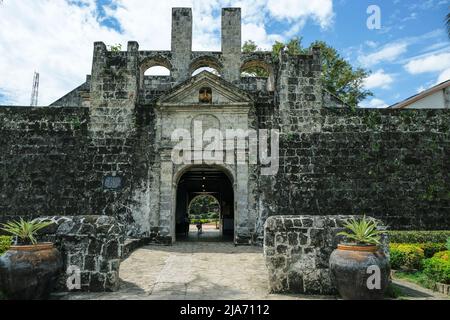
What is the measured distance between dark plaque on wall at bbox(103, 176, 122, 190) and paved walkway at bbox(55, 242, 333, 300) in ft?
9.16

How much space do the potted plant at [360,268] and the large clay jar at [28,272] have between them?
4448 mm

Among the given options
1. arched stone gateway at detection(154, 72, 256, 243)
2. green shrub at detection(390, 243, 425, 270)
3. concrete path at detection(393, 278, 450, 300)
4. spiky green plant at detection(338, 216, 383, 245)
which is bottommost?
concrete path at detection(393, 278, 450, 300)

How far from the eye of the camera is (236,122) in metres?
12.9

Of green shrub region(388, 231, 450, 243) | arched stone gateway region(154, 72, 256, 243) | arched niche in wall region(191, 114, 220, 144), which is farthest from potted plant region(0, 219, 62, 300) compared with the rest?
green shrub region(388, 231, 450, 243)

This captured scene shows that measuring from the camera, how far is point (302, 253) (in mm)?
6223

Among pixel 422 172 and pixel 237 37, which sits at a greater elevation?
pixel 237 37

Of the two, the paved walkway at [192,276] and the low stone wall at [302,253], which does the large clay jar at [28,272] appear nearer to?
the paved walkway at [192,276]

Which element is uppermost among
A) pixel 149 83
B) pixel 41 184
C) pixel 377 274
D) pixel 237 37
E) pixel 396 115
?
pixel 237 37

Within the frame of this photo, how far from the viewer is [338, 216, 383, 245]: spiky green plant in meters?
5.61

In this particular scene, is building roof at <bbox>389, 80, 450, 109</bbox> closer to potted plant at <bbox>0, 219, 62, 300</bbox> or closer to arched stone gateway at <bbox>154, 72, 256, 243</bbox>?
arched stone gateway at <bbox>154, 72, 256, 243</bbox>

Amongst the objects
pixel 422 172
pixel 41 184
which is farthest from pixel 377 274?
pixel 41 184
